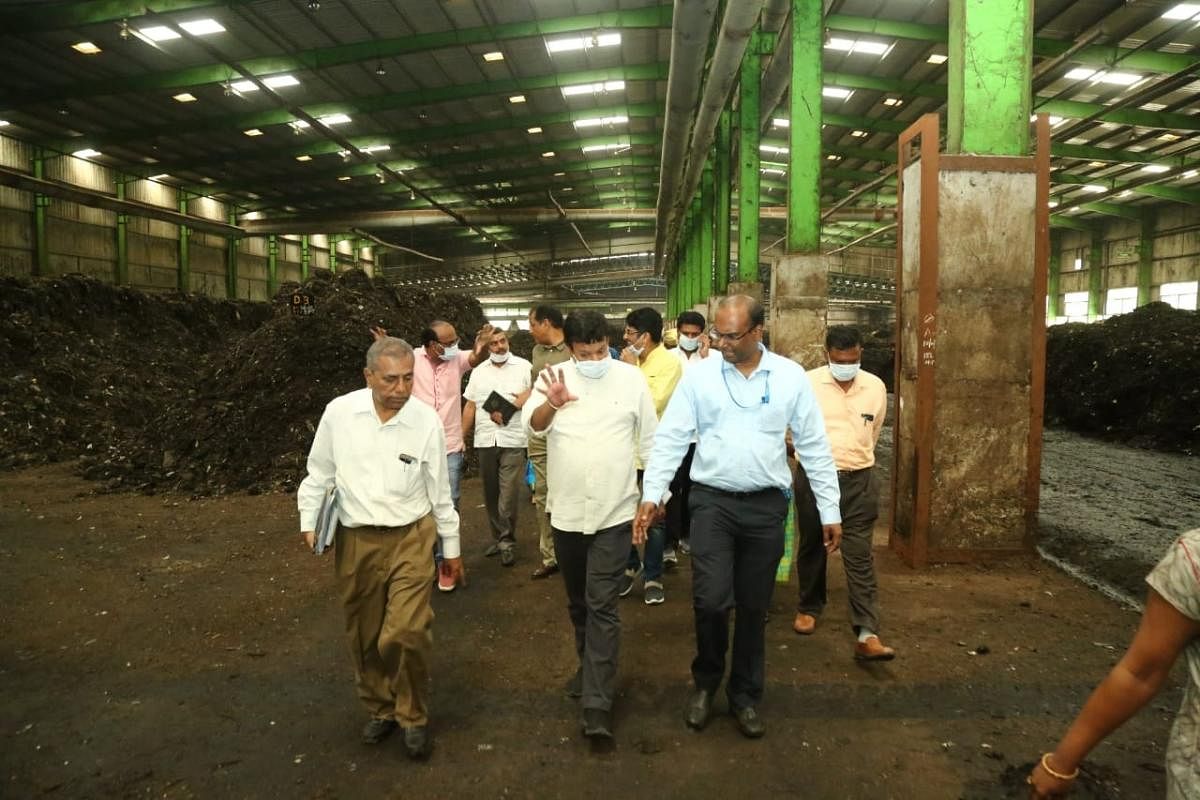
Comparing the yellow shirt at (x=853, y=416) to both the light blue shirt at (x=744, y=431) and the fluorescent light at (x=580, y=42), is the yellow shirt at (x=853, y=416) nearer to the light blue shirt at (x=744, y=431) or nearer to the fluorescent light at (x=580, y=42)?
the light blue shirt at (x=744, y=431)

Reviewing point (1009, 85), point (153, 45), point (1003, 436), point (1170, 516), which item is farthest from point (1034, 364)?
point (153, 45)

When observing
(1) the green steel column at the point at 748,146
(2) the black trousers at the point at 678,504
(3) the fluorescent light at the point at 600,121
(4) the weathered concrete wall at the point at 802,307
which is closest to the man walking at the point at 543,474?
(2) the black trousers at the point at 678,504

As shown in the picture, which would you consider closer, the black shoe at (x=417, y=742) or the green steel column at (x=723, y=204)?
the black shoe at (x=417, y=742)

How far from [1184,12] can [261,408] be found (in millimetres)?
15233

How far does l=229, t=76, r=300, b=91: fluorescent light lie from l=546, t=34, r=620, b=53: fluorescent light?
17.0ft

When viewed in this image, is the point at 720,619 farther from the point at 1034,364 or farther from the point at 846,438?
the point at 1034,364

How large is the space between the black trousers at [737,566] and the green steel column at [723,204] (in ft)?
39.4

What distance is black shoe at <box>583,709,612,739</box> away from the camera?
2924 millimetres

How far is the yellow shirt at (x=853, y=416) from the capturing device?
12.4 ft

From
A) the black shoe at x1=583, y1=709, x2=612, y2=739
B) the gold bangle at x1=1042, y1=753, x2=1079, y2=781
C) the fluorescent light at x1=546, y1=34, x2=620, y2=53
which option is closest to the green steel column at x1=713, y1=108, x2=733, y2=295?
the fluorescent light at x1=546, y1=34, x2=620, y2=53

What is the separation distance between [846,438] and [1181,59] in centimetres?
1363

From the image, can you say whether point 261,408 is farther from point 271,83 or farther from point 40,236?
point 40,236

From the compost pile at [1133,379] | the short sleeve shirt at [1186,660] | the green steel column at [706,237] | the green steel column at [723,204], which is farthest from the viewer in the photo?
the green steel column at [706,237]

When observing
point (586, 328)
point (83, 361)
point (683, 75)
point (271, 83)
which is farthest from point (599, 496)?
point (271, 83)
